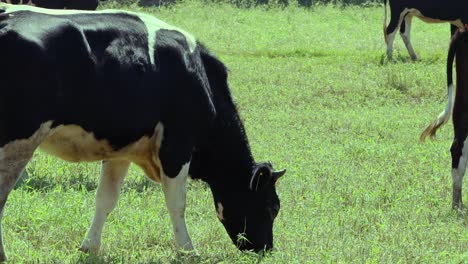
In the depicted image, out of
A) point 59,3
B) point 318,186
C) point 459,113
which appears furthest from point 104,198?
point 59,3

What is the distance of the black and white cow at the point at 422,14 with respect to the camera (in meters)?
17.1

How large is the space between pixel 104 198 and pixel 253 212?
Answer: 938 mm

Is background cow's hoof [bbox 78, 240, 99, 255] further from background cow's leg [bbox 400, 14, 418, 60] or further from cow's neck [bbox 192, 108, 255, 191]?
background cow's leg [bbox 400, 14, 418, 60]

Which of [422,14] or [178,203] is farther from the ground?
[178,203]

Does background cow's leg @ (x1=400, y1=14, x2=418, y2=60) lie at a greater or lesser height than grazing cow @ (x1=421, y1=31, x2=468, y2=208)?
lesser

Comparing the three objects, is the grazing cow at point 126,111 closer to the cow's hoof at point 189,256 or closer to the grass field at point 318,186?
the cow's hoof at point 189,256

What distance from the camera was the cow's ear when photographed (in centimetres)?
634

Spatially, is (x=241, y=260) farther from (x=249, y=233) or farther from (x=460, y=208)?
(x=460, y=208)

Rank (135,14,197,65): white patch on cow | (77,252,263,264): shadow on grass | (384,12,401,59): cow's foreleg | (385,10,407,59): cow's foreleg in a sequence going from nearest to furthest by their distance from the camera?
(77,252,263,264): shadow on grass
(135,14,197,65): white patch on cow
(384,12,401,59): cow's foreleg
(385,10,407,59): cow's foreleg

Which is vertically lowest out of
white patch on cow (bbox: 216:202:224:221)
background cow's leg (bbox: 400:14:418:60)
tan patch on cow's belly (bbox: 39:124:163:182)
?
background cow's leg (bbox: 400:14:418:60)

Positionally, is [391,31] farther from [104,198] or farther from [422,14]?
[104,198]

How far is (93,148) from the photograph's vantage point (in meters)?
5.71

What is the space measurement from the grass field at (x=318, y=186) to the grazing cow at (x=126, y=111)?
0.93 feet

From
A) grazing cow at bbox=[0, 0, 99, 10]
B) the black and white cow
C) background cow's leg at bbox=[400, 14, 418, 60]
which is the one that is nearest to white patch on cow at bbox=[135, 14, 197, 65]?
grazing cow at bbox=[0, 0, 99, 10]
